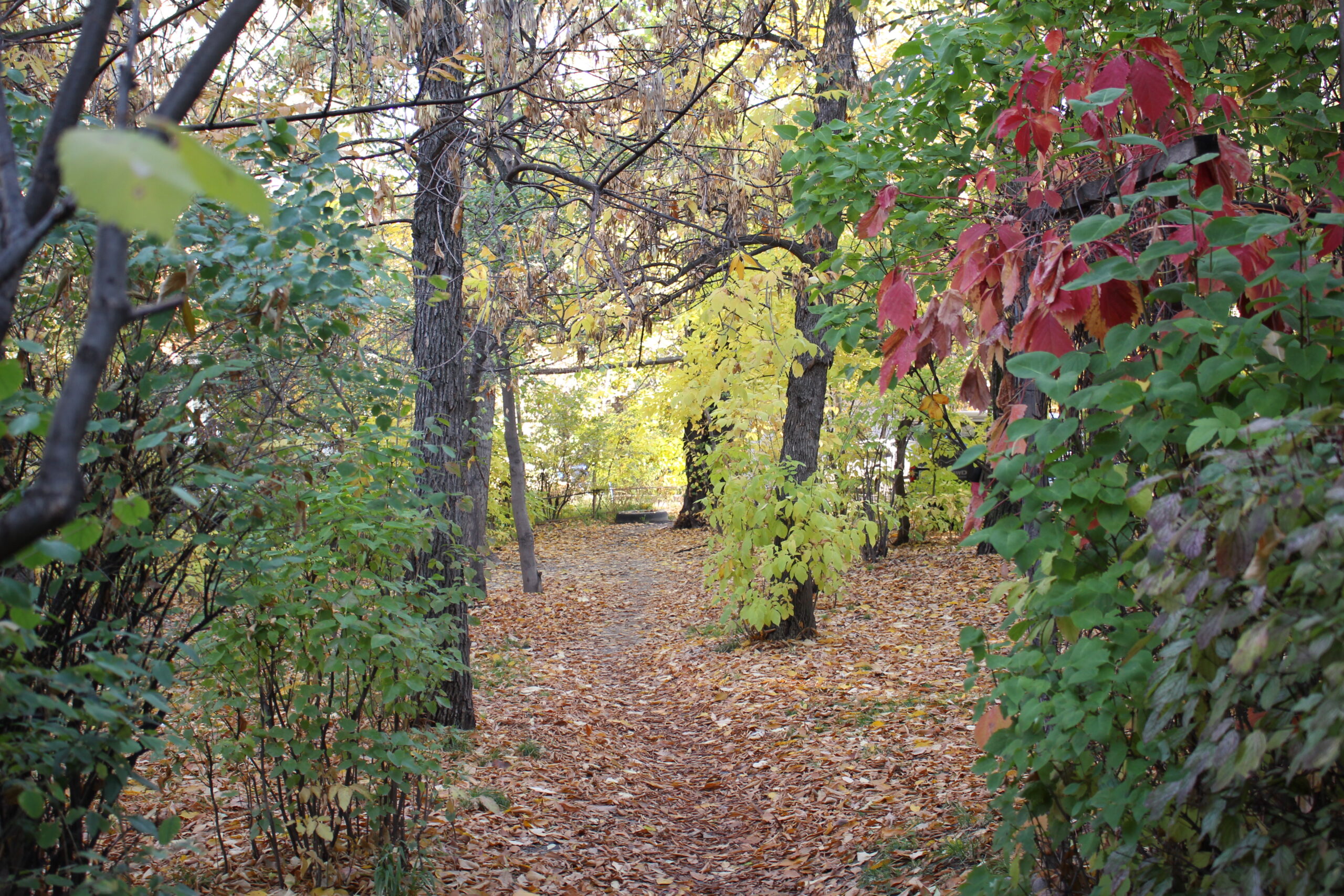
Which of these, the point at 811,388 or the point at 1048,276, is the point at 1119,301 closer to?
the point at 1048,276

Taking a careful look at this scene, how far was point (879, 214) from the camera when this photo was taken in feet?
8.49

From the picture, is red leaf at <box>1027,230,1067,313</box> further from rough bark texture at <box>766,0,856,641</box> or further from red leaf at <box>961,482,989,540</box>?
rough bark texture at <box>766,0,856,641</box>

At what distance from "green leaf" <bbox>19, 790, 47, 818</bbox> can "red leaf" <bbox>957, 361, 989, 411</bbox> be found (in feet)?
7.65

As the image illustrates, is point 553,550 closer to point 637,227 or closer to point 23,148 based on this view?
point 637,227

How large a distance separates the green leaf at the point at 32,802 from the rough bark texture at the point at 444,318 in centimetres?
305

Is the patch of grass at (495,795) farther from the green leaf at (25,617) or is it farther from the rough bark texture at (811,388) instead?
the rough bark texture at (811,388)

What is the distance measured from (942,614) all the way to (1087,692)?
263 inches

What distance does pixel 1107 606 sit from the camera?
6.46 feet

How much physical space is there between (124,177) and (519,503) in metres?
11.3

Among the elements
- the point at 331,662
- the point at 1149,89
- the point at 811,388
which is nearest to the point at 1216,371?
the point at 1149,89

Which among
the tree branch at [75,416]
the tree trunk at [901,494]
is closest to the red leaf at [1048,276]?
the tree branch at [75,416]

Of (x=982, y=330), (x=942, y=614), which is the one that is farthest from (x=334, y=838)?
(x=942, y=614)

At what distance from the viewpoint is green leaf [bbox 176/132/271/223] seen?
2.33 feet

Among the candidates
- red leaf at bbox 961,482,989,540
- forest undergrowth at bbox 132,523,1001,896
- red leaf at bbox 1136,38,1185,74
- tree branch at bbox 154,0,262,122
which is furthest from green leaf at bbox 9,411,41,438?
red leaf at bbox 1136,38,1185,74
